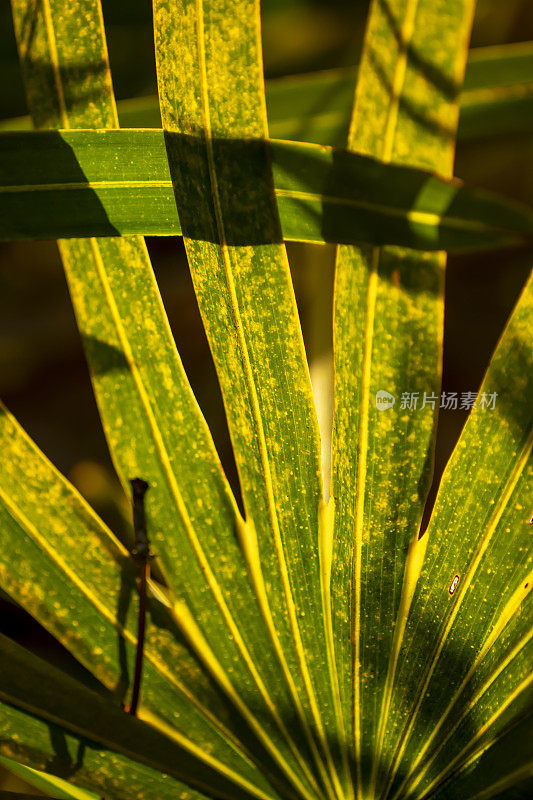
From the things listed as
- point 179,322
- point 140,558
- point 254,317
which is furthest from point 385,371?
point 179,322

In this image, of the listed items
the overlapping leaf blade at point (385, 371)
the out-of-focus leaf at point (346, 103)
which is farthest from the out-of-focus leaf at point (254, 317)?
the out-of-focus leaf at point (346, 103)

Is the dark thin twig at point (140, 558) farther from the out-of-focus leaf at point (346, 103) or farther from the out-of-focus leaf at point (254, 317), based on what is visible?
the out-of-focus leaf at point (346, 103)

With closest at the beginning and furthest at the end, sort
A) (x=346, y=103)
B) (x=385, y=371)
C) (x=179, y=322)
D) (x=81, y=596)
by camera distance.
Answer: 1. (x=385, y=371)
2. (x=81, y=596)
3. (x=346, y=103)
4. (x=179, y=322)

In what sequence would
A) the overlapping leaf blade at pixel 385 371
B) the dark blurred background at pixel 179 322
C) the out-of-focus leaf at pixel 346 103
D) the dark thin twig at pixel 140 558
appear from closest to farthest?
the overlapping leaf blade at pixel 385 371 → the dark thin twig at pixel 140 558 → the out-of-focus leaf at pixel 346 103 → the dark blurred background at pixel 179 322

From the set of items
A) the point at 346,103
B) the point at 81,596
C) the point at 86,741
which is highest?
the point at 346,103

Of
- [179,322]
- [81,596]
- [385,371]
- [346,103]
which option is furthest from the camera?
[179,322]

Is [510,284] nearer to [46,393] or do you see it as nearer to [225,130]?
[46,393]

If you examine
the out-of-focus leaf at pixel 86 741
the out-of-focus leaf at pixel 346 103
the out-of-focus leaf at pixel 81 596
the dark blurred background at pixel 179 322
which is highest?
the dark blurred background at pixel 179 322

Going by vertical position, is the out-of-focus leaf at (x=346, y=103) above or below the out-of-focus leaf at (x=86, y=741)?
above

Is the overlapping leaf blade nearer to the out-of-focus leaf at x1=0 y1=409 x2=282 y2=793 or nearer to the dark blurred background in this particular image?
the out-of-focus leaf at x1=0 y1=409 x2=282 y2=793

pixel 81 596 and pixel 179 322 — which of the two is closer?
pixel 81 596

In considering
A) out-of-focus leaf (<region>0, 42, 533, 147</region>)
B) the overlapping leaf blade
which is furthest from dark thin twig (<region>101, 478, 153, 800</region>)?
out-of-focus leaf (<region>0, 42, 533, 147</region>)

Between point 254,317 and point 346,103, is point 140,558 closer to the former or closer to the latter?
point 254,317

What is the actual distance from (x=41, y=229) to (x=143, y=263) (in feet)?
0.27
